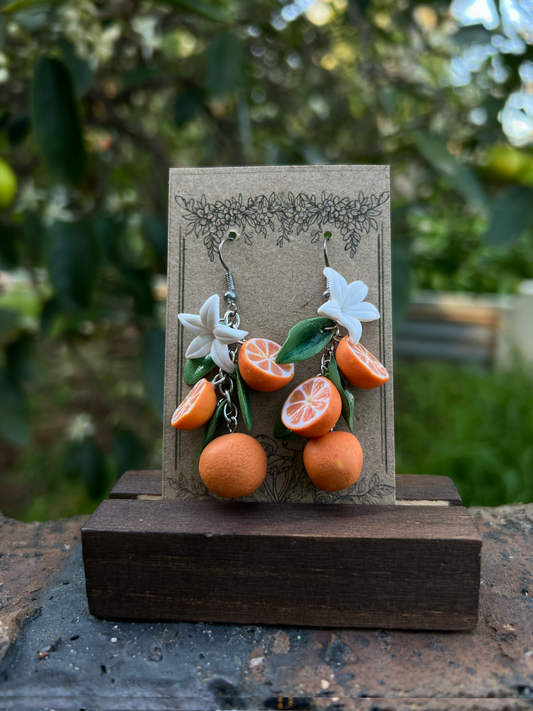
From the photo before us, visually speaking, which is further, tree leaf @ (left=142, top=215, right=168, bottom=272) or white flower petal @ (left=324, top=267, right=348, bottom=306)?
tree leaf @ (left=142, top=215, right=168, bottom=272)

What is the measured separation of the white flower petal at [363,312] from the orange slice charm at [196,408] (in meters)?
0.16

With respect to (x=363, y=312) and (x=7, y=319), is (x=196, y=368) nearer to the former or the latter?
(x=363, y=312)

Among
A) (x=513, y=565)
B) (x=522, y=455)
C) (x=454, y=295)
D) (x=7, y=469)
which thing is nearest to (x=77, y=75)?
(x=513, y=565)

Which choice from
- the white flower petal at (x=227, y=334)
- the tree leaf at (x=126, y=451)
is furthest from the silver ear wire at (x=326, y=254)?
the tree leaf at (x=126, y=451)

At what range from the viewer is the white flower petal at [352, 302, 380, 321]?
0.59 metres

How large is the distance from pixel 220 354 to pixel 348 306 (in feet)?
0.46

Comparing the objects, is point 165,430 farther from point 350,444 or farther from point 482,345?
point 482,345

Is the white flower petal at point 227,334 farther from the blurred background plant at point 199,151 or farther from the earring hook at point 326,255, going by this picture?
the blurred background plant at point 199,151

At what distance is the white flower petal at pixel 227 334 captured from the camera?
57cm

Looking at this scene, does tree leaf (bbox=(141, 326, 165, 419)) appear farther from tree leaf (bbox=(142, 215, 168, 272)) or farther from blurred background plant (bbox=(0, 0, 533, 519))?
tree leaf (bbox=(142, 215, 168, 272))

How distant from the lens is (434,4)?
1058 millimetres

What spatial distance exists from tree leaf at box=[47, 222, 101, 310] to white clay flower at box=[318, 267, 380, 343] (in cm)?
57

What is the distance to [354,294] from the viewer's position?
1.92 feet

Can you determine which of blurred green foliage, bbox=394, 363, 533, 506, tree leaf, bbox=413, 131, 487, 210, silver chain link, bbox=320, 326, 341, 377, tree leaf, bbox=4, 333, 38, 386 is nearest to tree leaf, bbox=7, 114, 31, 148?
tree leaf, bbox=4, 333, 38, 386
